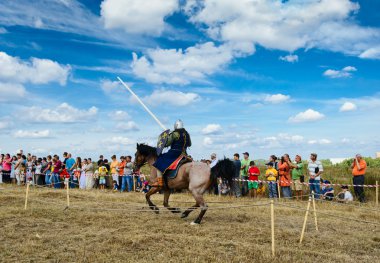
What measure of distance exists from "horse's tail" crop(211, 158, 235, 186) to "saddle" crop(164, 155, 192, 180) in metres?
0.86

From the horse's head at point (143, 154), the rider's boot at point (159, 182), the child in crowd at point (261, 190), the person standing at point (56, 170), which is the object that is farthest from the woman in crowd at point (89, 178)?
the rider's boot at point (159, 182)

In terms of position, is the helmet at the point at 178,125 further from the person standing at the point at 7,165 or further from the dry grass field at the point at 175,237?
the person standing at the point at 7,165

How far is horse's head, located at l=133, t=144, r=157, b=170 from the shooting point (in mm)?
11648

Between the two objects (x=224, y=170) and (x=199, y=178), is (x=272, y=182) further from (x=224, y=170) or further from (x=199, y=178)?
(x=199, y=178)

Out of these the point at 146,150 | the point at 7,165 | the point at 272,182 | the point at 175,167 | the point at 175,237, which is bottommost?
the point at 175,237

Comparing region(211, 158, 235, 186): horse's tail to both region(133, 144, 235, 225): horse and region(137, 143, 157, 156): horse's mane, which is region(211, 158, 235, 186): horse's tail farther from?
region(137, 143, 157, 156): horse's mane

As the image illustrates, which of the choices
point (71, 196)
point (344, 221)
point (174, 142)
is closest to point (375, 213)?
point (344, 221)

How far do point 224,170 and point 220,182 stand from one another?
5705 mm

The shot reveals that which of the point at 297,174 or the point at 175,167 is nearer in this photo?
the point at 175,167

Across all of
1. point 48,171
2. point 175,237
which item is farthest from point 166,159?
point 48,171

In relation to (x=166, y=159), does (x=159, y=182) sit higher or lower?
lower

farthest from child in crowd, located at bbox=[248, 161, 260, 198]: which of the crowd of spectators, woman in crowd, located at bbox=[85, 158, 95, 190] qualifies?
woman in crowd, located at bbox=[85, 158, 95, 190]

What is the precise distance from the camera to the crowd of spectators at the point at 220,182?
15109 mm

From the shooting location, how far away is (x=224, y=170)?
10.2 m
